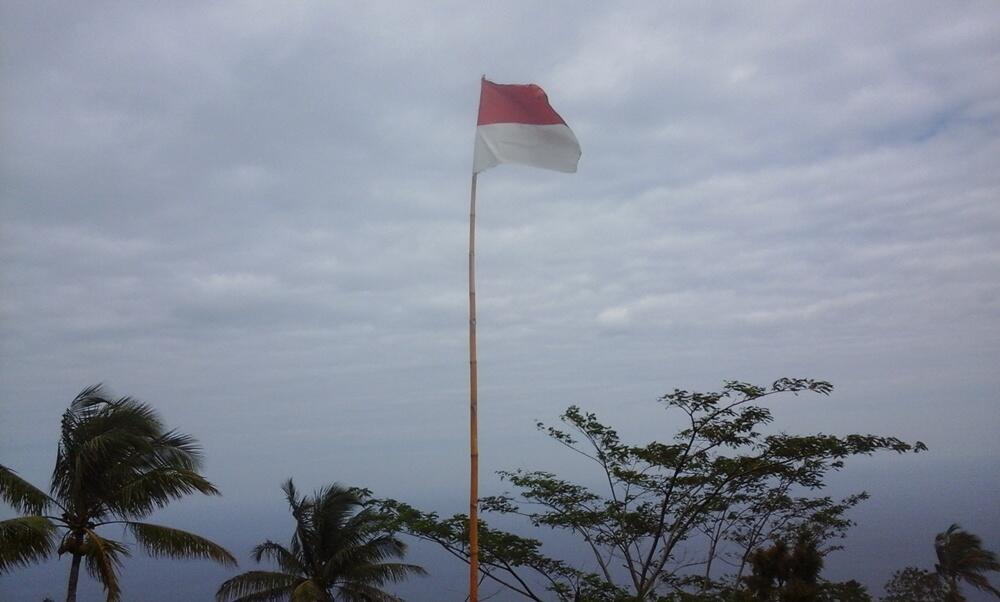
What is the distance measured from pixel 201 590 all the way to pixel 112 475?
99481 mm

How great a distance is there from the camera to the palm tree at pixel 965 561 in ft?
86.1

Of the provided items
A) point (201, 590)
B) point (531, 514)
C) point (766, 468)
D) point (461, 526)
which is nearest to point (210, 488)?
point (461, 526)

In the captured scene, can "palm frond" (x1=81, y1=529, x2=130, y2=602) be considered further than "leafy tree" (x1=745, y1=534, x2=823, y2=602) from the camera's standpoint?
No

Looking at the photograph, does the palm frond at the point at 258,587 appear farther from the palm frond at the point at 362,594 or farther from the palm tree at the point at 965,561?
the palm tree at the point at 965,561

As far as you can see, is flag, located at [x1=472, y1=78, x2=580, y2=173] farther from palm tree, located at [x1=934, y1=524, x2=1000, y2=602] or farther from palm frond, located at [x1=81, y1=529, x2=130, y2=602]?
palm tree, located at [x1=934, y1=524, x2=1000, y2=602]

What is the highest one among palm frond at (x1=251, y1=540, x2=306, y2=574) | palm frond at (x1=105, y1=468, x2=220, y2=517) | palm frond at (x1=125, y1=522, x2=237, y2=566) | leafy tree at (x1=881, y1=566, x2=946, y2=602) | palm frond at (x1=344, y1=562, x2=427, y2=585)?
palm frond at (x1=105, y1=468, x2=220, y2=517)

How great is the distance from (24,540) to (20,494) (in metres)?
1.45

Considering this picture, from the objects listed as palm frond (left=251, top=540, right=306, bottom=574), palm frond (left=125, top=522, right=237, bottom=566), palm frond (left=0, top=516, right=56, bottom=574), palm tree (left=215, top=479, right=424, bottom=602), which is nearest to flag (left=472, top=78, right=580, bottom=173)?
palm frond (left=0, top=516, right=56, bottom=574)

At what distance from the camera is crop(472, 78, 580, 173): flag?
32.0 feet

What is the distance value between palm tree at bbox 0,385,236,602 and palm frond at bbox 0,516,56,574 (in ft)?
0.30

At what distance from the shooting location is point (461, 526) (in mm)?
18109

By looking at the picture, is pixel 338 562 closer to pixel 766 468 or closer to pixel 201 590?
pixel 766 468

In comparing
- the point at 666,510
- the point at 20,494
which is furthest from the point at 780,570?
the point at 20,494

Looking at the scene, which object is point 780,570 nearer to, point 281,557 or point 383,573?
point 383,573
